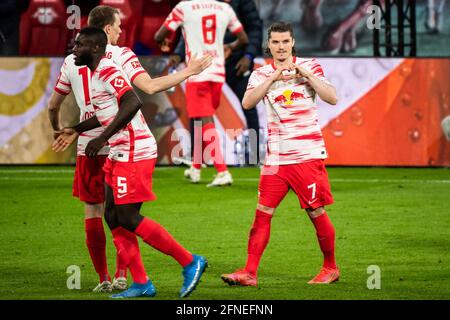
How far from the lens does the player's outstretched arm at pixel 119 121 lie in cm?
741

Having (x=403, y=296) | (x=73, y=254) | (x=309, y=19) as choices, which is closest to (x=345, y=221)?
(x=73, y=254)

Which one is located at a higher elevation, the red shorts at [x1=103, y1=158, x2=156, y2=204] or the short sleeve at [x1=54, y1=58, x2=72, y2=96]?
the short sleeve at [x1=54, y1=58, x2=72, y2=96]

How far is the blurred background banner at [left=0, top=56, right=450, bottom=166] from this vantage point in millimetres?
15930

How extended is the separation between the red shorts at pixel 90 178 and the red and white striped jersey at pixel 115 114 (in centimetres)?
48

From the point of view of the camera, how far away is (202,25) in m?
14.1

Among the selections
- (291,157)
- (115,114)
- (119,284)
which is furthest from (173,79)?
(119,284)

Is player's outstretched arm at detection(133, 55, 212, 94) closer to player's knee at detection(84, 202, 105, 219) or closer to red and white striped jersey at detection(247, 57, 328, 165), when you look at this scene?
red and white striped jersey at detection(247, 57, 328, 165)

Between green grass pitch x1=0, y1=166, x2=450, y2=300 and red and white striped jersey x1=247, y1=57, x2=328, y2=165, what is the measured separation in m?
0.89

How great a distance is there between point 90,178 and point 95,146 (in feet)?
2.61

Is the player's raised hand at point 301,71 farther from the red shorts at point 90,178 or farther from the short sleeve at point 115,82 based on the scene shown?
the red shorts at point 90,178

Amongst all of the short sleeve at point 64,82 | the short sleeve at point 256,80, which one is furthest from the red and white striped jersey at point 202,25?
the short sleeve at point 64,82

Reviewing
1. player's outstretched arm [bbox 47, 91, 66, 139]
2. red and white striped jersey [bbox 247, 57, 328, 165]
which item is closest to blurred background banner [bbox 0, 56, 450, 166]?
player's outstretched arm [bbox 47, 91, 66, 139]

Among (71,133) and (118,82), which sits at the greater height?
(118,82)

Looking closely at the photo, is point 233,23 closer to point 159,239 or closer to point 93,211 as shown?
point 93,211
